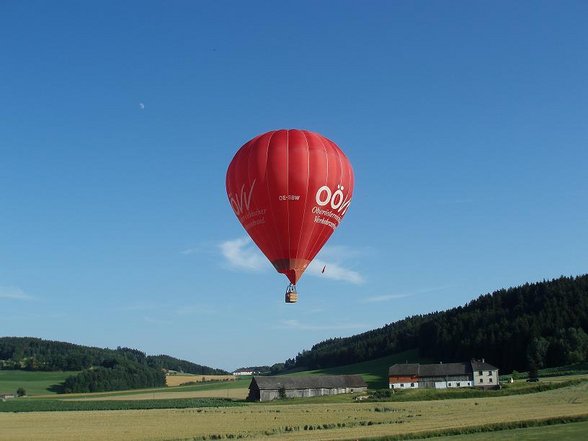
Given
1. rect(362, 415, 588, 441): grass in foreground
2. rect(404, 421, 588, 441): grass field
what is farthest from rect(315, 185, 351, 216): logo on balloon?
rect(404, 421, 588, 441): grass field

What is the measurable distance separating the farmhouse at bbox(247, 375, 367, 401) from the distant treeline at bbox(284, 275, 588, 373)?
2936cm

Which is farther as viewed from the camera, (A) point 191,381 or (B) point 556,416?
(A) point 191,381

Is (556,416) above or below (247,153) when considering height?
below

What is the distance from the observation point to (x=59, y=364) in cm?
18112

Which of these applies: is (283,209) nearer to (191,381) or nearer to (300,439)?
(300,439)

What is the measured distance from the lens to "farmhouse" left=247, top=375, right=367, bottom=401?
304ft

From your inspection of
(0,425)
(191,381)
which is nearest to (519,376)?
(0,425)

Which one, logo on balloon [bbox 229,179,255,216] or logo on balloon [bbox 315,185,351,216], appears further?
logo on balloon [bbox 229,179,255,216]

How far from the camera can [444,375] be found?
342 ft

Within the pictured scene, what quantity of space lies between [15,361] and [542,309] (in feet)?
499

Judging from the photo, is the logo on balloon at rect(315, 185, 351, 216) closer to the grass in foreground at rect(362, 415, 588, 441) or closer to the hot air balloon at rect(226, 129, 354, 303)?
the hot air balloon at rect(226, 129, 354, 303)

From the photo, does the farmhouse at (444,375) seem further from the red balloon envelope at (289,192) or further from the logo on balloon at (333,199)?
the red balloon envelope at (289,192)

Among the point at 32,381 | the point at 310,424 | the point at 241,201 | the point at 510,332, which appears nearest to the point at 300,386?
the point at 510,332

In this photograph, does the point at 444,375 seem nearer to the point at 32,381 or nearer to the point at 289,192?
the point at 289,192
